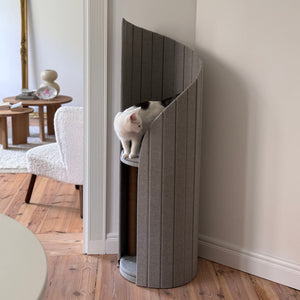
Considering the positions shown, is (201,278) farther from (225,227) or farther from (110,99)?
(110,99)

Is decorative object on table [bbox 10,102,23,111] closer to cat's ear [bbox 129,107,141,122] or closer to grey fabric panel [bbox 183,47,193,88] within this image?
grey fabric panel [bbox 183,47,193,88]

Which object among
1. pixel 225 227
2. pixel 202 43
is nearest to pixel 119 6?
pixel 202 43

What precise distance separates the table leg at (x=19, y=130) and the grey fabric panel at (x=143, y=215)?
3.03 meters

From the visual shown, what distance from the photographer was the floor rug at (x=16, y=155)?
4.56 m

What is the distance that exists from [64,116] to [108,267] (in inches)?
39.3

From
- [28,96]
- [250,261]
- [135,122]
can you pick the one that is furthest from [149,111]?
[28,96]

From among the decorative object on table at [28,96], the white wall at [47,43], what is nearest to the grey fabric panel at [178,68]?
the decorative object on table at [28,96]

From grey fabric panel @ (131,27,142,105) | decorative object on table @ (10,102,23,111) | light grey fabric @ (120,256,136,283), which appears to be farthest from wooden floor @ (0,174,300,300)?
decorative object on table @ (10,102,23,111)

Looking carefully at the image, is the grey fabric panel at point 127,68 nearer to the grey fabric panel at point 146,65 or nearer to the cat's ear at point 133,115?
the grey fabric panel at point 146,65

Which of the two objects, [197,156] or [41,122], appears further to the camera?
[41,122]

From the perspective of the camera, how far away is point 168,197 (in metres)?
2.49

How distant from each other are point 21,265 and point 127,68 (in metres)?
1.93

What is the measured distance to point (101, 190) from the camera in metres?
2.89

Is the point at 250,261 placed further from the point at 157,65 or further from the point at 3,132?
the point at 3,132
